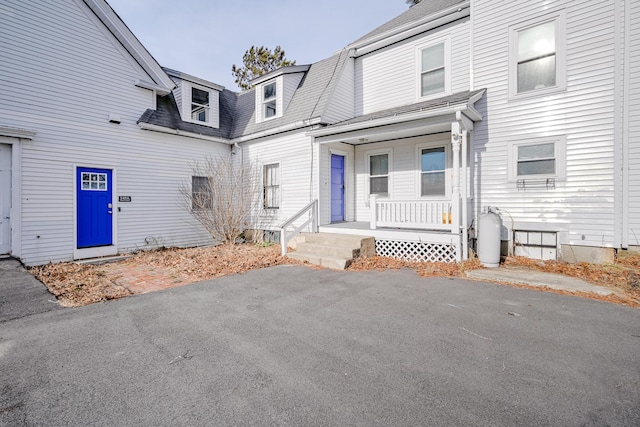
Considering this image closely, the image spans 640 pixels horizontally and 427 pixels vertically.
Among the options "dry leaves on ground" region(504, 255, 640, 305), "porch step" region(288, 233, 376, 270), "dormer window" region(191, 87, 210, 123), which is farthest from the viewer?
"dormer window" region(191, 87, 210, 123)

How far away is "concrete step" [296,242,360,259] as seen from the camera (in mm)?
7715

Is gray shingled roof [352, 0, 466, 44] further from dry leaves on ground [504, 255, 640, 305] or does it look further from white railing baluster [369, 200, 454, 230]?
dry leaves on ground [504, 255, 640, 305]

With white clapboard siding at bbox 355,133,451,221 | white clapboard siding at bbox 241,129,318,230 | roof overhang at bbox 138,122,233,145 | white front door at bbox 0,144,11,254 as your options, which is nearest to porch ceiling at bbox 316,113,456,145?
white clapboard siding at bbox 355,133,451,221

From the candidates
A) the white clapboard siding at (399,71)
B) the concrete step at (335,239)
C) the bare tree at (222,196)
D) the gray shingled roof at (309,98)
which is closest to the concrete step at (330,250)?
the concrete step at (335,239)

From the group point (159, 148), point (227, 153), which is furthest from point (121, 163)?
point (227, 153)

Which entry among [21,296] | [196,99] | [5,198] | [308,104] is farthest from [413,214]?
[5,198]

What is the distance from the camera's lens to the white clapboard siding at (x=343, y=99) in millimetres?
9898

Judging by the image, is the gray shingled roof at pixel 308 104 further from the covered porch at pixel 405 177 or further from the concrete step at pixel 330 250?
the concrete step at pixel 330 250

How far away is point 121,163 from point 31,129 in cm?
207

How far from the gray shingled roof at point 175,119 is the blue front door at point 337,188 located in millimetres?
4728

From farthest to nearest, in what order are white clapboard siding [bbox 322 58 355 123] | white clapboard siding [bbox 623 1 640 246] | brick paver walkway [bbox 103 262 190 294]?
white clapboard siding [bbox 322 58 355 123], white clapboard siding [bbox 623 1 640 246], brick paver walkway [bbox 103 262 190 294]

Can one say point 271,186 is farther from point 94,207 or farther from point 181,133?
point 94,207

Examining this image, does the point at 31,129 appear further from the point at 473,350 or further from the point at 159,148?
the point at 473,350

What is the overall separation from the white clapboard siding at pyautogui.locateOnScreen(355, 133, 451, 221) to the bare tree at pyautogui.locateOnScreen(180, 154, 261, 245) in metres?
3.78
